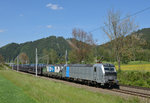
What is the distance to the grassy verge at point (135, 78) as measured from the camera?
83.2ft

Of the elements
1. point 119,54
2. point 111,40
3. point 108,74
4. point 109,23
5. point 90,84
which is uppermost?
point 109,23

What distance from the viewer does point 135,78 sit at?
2725 cm

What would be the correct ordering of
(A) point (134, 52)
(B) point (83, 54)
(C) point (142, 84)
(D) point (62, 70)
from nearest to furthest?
(C) point (142, 84), (A) point (134, 52), (D) point (62, 70), (B) point (83, 54)

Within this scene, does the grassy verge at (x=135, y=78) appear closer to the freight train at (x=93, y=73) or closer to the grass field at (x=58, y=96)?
the freight train at (x=93, y=73)

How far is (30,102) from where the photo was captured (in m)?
13.2

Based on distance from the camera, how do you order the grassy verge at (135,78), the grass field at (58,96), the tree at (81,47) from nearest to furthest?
the grass field at (58,96) → the grassy verge at (135,78) → the tree at (81,47)

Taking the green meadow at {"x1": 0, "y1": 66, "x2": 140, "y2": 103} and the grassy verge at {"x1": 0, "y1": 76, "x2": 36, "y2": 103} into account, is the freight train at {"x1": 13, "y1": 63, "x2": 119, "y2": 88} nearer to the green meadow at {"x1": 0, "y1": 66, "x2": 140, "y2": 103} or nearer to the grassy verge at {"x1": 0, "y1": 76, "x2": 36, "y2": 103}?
the green meadow at {"x1": 0, "y1": 66, "x2": 140, "y2": 103}

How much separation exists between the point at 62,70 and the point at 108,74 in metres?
17.2

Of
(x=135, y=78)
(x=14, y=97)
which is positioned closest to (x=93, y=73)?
(x=135, y=78)

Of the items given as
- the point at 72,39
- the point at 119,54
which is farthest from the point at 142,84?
the point at 72,39

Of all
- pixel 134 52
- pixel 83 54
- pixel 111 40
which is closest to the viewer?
pixel 134 52

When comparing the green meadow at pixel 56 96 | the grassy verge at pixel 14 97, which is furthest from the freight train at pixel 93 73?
the grassy verge at pixel 14 97

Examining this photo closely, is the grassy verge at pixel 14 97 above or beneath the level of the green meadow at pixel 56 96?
beneath

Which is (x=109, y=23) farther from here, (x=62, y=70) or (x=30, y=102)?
(x=30, y=102)
